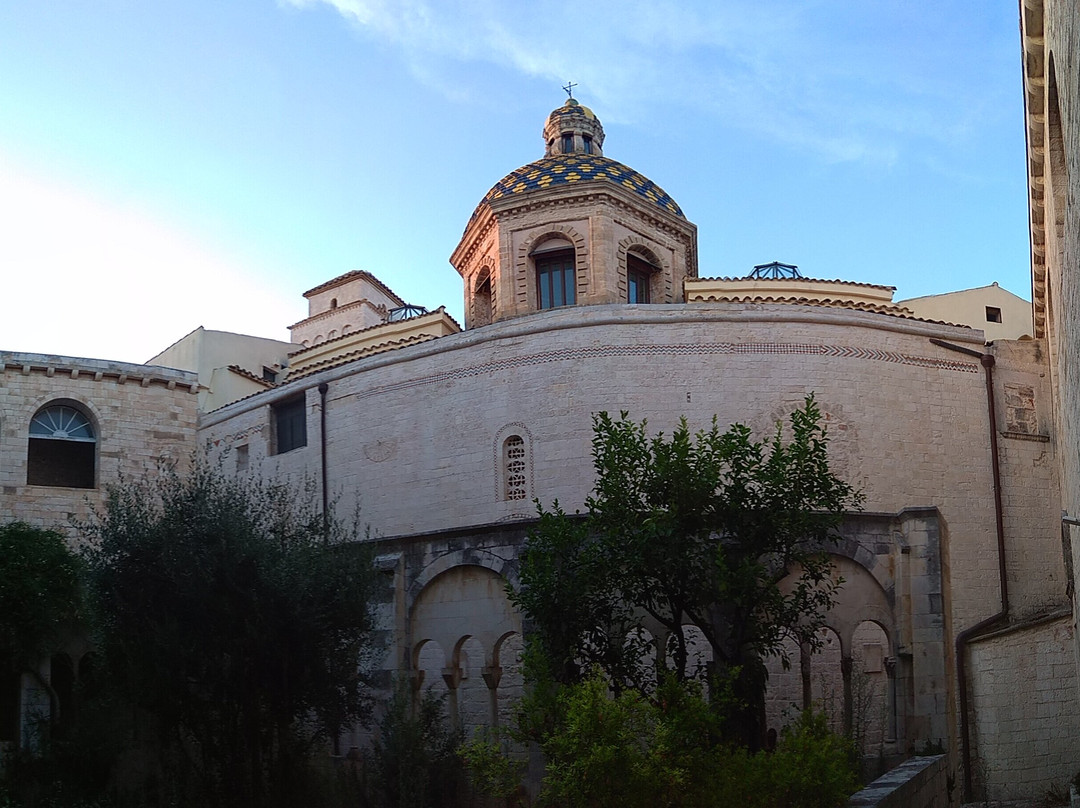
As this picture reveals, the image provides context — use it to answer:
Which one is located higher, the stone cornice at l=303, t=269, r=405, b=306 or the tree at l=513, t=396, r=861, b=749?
the stone cornice at l=303, t=269, r=405, b=306

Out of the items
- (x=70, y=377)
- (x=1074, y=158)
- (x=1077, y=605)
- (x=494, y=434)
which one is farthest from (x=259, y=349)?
(x=1074, y=158)

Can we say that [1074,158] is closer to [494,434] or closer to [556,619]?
[556,619]

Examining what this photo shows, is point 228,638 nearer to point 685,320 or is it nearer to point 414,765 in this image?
point 414,765

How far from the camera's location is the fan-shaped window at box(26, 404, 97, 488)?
80.0 feet

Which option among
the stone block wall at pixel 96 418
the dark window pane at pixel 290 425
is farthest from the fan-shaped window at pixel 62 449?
the dark window pane at pixel 290 425

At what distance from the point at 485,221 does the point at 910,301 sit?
41.9ft

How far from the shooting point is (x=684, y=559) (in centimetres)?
1294

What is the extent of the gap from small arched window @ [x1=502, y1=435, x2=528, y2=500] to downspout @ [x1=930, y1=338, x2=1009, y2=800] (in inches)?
294

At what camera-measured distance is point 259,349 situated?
3625 cm

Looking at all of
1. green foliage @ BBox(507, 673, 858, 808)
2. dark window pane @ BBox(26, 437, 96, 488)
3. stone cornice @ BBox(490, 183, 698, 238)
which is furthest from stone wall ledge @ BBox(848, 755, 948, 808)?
dark window pane @ BBox(26, 437, 96, 488)

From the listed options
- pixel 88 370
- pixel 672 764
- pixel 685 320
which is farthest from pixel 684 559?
pixel 88 370

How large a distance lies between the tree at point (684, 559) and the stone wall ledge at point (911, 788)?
1506 mm

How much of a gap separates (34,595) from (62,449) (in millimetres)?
5949

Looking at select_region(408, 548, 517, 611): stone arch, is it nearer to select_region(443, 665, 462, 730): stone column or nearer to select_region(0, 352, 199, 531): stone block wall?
select_region(443, 665, 462, 730): stone column
